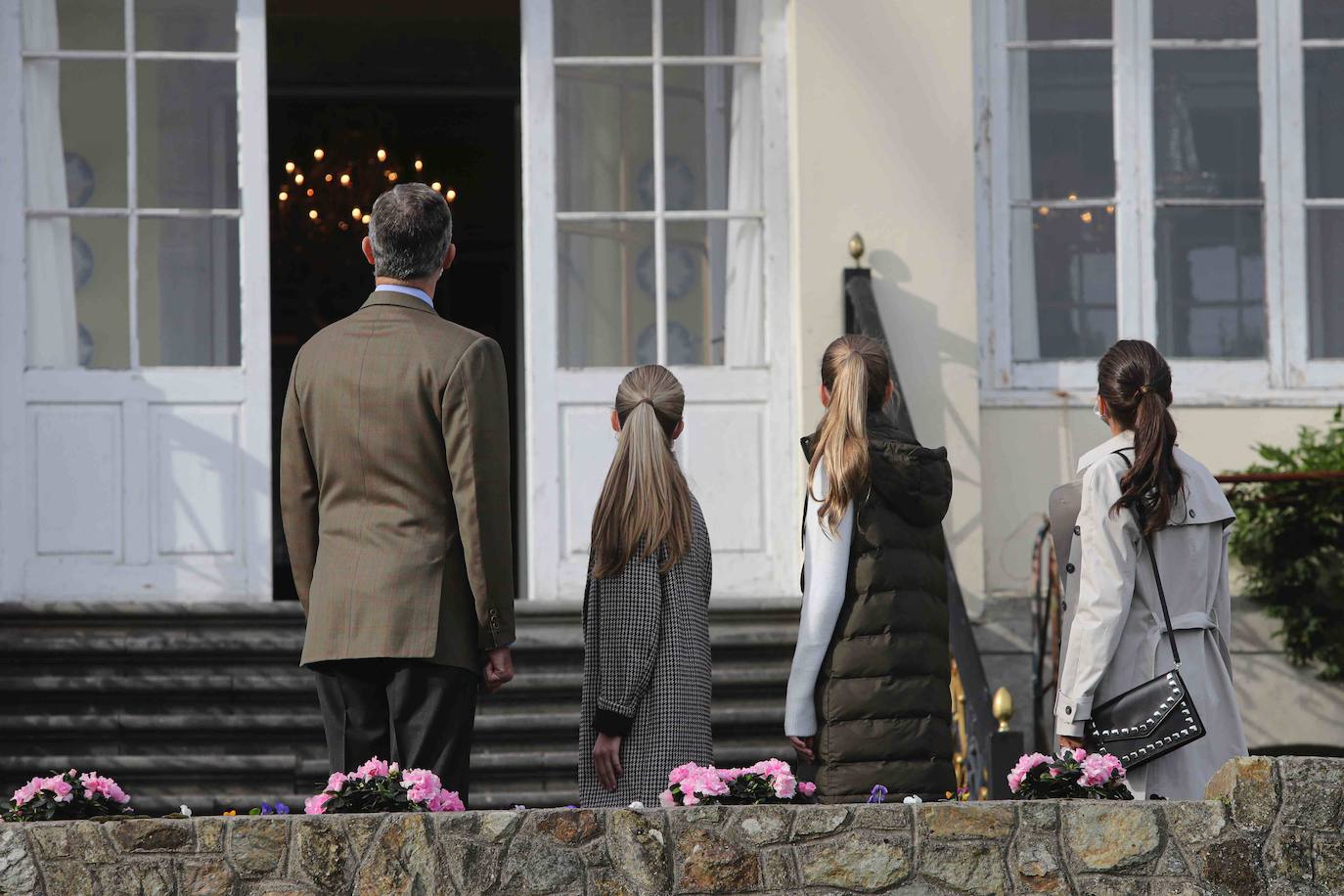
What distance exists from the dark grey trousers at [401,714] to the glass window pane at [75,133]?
12.1 ft

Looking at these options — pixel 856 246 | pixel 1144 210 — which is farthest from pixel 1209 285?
pixel 856 246

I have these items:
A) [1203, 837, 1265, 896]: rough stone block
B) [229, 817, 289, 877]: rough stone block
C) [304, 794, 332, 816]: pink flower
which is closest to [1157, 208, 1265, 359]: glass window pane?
[1203, 837, 1265, 896]: rough stone block

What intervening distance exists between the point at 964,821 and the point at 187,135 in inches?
182

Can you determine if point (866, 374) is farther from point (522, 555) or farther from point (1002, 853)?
point (522, 555)

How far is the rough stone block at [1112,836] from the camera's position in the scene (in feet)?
13.6

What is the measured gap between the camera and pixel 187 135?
294 inches

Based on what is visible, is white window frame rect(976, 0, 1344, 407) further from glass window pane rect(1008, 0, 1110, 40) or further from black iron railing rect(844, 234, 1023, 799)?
black iron railing rect(844, 234, 1023, 799)

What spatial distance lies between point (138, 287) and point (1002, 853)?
14.7 feet

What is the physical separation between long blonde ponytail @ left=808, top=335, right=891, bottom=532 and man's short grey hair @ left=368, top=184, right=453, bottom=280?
1047 millimetres

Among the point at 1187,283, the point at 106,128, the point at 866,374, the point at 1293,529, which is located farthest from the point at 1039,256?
the point at 106,128

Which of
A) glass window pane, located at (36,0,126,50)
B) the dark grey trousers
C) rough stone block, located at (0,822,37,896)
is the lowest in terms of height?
rough stone block, located at (0,822,37,896)

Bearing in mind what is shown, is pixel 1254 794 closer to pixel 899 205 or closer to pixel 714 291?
pixel 899 205

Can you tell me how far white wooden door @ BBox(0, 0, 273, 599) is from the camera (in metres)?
7.19

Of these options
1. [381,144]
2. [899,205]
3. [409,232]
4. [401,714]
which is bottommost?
Answer: [401,714]
